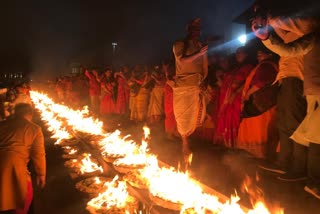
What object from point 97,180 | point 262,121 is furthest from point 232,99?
point 97,180

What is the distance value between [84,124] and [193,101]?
216 inches

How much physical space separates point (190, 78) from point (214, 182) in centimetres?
186

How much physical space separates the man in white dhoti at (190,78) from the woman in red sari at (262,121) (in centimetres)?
82

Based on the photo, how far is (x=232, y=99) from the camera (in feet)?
21.3

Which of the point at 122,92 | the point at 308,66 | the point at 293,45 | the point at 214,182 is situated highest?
the point at 293,45

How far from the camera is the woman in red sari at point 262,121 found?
5.60 meters

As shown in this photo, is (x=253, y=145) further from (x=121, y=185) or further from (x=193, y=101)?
(x=121, y=185)

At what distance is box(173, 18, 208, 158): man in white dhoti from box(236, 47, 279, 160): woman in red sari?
82 centimetres

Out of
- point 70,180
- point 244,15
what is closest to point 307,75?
point 70,180

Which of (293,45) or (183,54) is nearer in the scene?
(293,45)

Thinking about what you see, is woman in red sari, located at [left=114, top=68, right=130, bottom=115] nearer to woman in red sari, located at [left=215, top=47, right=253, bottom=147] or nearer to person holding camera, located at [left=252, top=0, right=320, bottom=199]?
woman in red sari, located at [left=215, top=47, right=253, bottom=147]

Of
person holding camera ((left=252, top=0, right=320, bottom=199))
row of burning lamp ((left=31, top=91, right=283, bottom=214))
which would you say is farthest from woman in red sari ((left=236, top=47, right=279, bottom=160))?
row of burning lamp ((left=31, top=91, right=283, bottom=214))

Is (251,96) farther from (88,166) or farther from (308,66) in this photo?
(88,166)

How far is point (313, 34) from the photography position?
3838mm
